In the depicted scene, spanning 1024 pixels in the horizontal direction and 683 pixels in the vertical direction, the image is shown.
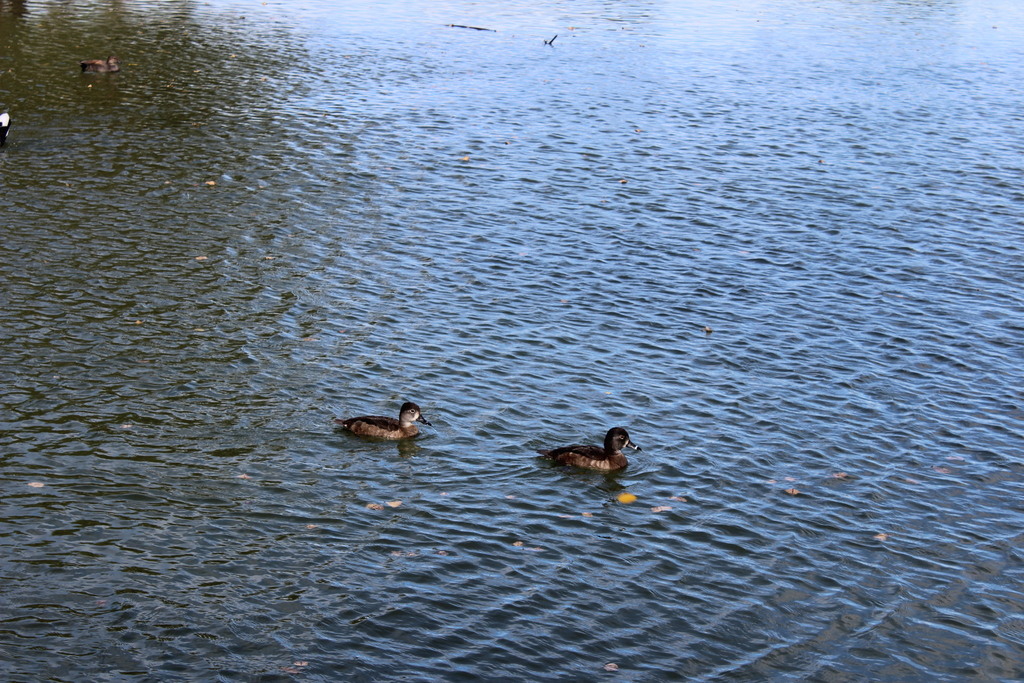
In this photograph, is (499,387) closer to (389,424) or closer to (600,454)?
(389,424)

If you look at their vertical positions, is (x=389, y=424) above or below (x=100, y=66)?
below

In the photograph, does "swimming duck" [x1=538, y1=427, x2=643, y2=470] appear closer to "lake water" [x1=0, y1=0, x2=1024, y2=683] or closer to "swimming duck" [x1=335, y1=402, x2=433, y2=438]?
"lake water" [x1=0, y1=0, x2=1024, y2=683]

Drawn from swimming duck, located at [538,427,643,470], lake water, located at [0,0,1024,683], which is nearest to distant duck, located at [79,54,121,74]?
lake water, located at [0,0,1024,683]

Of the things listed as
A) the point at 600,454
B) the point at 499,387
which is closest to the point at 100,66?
the point at 499,387

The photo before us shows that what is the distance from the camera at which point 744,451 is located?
43.4ft

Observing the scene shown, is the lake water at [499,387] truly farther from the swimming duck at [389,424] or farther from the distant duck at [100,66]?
the distant duck at [100,66]

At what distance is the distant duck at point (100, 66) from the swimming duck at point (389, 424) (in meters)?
21.9

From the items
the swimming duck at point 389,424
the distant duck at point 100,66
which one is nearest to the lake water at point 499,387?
the swimming duck at point 389,424

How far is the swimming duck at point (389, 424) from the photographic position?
41.9ft

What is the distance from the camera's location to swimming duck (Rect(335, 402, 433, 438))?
12.8 meters

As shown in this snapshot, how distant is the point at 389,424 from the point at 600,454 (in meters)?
2.49

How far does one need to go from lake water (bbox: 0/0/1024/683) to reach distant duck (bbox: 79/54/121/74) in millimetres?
717

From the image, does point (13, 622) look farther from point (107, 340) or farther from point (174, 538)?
point (107, 340)

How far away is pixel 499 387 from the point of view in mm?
14555
